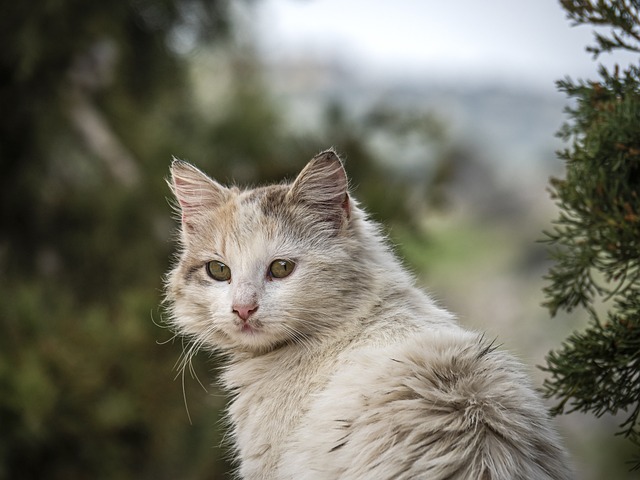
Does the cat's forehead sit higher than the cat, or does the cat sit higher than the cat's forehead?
the cat's forehead

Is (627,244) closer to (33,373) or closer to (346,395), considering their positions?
(346,395)

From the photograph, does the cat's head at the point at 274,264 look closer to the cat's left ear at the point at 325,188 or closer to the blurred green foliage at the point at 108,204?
the cat's left ear at the point at 325,188

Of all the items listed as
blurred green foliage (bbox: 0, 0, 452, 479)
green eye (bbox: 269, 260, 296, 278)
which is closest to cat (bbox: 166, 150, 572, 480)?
green eye (bbox: 269, 260, 296, 278)

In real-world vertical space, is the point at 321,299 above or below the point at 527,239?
below

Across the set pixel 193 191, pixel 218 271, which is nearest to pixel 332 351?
pixel 218 271

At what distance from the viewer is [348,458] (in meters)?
1.56

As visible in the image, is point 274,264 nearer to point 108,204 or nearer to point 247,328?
point 247,328

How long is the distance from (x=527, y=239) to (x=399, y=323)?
4569 mm

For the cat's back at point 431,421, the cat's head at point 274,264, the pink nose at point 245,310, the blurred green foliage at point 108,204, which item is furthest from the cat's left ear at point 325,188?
the blurred green foliage at point 108,204

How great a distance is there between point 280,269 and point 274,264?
0.02 m

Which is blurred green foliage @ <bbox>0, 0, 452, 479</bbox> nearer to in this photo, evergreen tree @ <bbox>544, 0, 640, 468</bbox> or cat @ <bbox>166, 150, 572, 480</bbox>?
cat @ <bbox>166, 150, 572, 480</bbox>

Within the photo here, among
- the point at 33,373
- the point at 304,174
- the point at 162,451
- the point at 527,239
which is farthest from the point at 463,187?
the point at 304,174

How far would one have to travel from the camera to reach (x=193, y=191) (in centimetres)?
224

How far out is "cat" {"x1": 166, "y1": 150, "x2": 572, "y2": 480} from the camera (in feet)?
4.99
